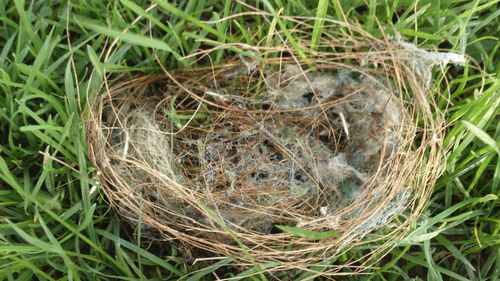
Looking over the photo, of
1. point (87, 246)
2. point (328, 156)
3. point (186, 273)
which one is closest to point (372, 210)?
point (328, 156)

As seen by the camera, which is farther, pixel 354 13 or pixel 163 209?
pixel 354 13

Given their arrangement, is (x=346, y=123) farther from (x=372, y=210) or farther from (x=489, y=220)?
(x=489, y=220)

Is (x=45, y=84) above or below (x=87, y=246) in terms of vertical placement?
above
